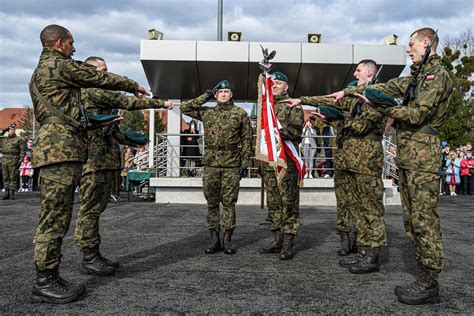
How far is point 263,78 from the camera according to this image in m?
5.00

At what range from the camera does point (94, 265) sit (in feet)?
13.2

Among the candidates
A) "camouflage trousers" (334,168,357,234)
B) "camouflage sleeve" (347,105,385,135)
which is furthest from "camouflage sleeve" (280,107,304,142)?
"camouflage sleeve" (347,105,385,135)

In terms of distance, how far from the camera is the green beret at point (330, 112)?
4656mm

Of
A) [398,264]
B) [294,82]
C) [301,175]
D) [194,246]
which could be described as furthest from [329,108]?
[294,82]

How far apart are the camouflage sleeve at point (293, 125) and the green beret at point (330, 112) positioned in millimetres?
475

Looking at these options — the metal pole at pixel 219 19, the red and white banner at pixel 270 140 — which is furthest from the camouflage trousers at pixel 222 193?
the metal pole at pixel 219 19

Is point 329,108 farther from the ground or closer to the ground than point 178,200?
farther from the ground

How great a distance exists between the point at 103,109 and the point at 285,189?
7.54 feet

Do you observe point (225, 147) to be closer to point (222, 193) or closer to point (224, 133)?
point (224, 133)

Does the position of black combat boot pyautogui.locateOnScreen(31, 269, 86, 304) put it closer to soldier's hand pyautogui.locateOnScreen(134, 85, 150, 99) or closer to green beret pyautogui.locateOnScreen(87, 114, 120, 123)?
green beret pyautogui.locateOnScreen(87, 114, 120, 123)

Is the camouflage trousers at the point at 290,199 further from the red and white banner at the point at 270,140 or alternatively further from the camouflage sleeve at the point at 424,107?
the camouflage sleeve at the point at 424,107

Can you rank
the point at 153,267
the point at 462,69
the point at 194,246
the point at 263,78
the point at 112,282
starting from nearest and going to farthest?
the point at 112,282
the point at 153,267
the point at 263,78
the point at 194,246
the point at 462,69

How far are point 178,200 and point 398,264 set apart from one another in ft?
24.5

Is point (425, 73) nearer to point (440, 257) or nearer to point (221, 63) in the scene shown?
point (440, 257)
